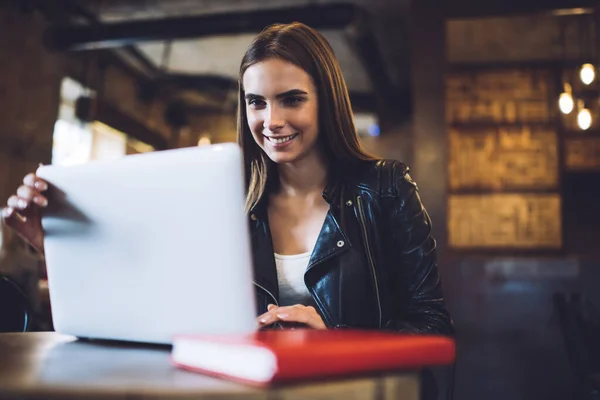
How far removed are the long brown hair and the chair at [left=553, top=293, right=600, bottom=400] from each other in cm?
165

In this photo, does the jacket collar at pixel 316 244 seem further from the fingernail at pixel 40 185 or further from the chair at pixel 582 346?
the chair at pixel 582 346

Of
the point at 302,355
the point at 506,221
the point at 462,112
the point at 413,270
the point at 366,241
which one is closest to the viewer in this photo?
the point at 302,355

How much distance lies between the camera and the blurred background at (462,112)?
11.6ft

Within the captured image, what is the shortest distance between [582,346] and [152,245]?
7.96 feet

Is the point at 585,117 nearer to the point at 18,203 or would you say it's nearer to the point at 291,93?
the point at 291,93

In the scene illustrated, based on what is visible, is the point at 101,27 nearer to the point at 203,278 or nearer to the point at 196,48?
the point at 196,48

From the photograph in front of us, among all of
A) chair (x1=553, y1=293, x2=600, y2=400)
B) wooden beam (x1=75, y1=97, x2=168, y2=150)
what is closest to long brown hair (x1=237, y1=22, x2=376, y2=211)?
chair (x1=553, y1=293, x2=600, y2=400)

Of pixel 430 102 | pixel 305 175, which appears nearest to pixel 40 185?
pixel 305 175

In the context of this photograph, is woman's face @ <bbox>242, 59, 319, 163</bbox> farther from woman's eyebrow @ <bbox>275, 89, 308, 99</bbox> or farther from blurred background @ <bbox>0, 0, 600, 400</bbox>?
blurred background @ <bbox>0, 0, 600, 400</bbox>

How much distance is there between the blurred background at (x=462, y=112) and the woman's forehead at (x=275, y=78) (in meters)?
2.16

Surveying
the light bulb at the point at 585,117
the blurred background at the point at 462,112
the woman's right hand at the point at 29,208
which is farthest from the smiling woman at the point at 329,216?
the light bulb at the point at 585,117

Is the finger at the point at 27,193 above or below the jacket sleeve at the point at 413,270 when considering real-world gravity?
Result: above

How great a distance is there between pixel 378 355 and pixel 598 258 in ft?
10.8

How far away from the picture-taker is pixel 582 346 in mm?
2688
